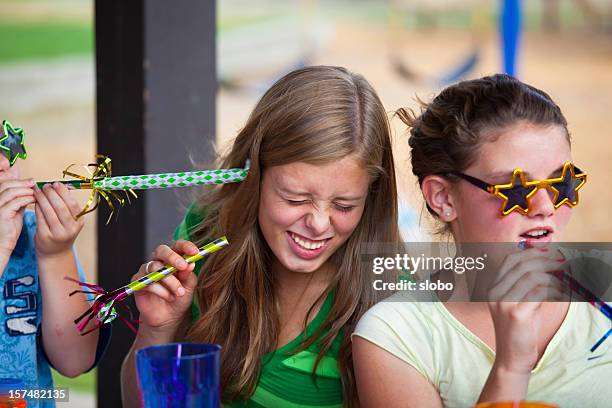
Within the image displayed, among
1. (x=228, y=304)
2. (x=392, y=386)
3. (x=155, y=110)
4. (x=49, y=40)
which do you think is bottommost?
(x=392, y=386)

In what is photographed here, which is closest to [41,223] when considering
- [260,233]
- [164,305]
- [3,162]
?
[3,162]

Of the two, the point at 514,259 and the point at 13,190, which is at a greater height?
the point at 13,190

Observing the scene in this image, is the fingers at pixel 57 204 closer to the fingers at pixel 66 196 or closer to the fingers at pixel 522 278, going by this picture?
the fingers at pixel 66 196

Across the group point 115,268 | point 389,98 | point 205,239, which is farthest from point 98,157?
point 389,98

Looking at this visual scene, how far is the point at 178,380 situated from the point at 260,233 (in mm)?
805

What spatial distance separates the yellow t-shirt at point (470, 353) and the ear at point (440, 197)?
180 mm

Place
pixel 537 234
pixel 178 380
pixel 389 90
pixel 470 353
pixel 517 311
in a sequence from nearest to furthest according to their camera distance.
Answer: pixel 178 380, pixel 517 311, pixel 537 234, pixel 470 353, pixel 389 90

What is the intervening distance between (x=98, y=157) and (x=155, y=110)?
787 mm

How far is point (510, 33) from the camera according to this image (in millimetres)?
5578

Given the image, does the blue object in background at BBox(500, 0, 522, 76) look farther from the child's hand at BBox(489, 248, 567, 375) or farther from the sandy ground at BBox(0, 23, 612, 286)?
the child's hand at BBox(489, 248, 567, 375)

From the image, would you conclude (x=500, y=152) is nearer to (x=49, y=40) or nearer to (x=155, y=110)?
(x=155, y=110)

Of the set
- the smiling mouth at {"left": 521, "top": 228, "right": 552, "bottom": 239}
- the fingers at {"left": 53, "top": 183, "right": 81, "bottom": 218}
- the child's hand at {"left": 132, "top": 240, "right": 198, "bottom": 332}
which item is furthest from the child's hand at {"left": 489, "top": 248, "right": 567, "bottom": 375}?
the fingers at {"left": 53, "top": 183, "right": 81, "bottom": 218}

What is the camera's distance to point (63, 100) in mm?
10289

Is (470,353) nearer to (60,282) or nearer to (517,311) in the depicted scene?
(517,311)
